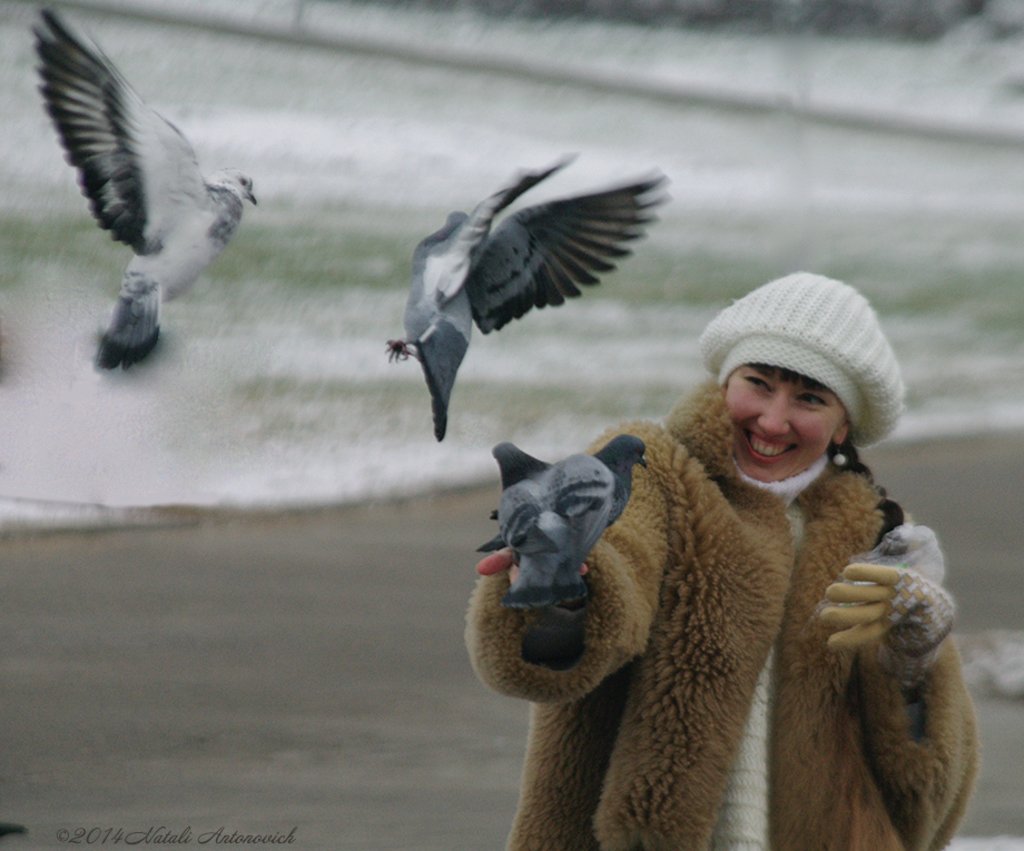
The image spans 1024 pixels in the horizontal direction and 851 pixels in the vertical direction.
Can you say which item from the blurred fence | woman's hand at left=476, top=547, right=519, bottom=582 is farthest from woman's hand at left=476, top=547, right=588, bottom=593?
the blurred fence

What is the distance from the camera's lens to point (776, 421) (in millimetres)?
1924

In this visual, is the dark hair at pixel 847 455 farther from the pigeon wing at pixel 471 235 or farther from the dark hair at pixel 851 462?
the pigeon wing at pixel 471 235

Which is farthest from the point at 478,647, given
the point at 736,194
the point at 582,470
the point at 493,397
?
the point at 736,194

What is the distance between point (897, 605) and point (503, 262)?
675 mm

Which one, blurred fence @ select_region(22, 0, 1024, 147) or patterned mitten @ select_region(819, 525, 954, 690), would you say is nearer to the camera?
patterned mitten @ select_region(819, 525, 954, 690)

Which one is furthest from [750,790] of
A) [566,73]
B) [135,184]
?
[566,73]

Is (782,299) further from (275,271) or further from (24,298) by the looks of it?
(275,271)

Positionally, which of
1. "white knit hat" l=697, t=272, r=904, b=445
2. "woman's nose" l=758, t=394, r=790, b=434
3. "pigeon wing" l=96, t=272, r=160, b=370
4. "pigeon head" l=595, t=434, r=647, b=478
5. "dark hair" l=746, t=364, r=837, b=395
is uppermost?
"white knit hat" l=697, t=272, r=904, b=445

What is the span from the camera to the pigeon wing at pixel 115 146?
61.5 inches

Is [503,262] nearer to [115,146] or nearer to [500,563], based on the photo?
[500,563]

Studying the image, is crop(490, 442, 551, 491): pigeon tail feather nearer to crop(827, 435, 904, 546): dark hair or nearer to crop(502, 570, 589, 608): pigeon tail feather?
crop(502, 570, 589, 608): pigeon tail feather

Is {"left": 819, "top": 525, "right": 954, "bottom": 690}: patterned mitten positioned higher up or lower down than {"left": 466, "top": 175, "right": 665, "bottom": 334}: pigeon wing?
lower down

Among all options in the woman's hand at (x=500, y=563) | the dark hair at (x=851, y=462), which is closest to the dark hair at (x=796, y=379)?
the dark hair at (x=851, y=462)

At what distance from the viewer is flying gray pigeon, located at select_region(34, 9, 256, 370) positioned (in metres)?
1.56
